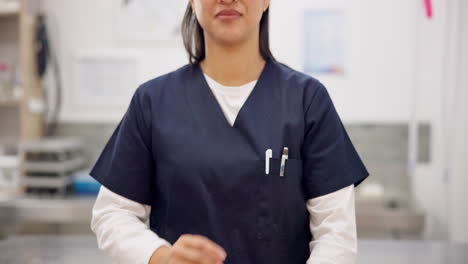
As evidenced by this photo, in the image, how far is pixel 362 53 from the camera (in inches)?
119

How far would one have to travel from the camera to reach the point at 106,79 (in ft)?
10.6

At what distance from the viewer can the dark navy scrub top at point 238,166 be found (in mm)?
963

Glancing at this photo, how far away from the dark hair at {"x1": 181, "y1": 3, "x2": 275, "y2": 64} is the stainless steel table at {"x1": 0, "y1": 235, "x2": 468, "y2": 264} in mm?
648

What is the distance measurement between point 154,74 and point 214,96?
7.23 ft

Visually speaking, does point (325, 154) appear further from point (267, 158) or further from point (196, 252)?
point (196, 252)

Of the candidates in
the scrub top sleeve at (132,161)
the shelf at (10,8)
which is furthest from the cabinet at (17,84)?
the scrub top sleeve at (132,161)

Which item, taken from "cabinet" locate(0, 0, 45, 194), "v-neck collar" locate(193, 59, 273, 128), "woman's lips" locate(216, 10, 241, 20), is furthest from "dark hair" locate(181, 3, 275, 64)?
"cabinet" locate(0, 0, 45, 194)

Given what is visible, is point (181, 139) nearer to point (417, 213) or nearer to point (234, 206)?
point (234, 206)

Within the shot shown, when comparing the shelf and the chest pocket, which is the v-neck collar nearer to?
the chest pocket

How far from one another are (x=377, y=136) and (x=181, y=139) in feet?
7.49

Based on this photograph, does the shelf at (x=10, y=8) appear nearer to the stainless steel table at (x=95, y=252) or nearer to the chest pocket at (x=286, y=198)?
the stainless steel table at (x=95, y=252)

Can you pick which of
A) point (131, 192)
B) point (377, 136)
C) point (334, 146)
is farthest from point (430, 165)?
point (131, 192)

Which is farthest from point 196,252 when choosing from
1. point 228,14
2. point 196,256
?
point 228,14

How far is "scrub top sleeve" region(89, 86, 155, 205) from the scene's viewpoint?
0.99 metres
